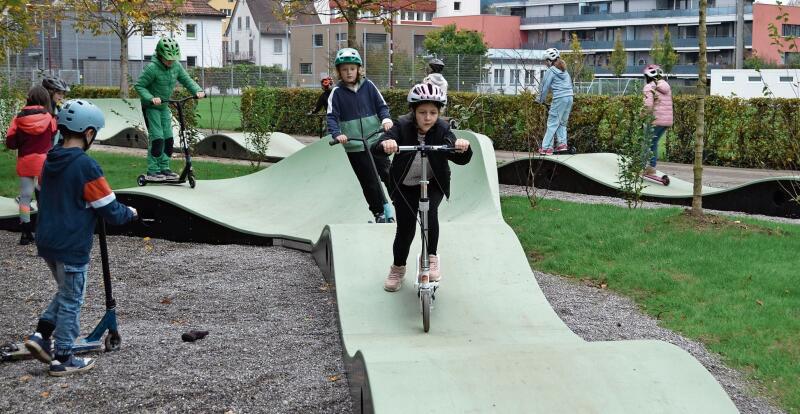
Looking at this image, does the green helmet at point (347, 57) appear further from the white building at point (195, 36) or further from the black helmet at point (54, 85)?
the white building at point (195, 36)

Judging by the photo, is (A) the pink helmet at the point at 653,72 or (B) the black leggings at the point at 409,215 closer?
(B) the black leggings at the point at 409,215

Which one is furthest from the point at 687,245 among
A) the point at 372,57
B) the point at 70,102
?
the point at 372,57

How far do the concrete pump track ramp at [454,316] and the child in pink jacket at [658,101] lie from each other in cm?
418

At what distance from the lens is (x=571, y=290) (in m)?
8.01

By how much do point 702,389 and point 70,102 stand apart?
3.93 meters

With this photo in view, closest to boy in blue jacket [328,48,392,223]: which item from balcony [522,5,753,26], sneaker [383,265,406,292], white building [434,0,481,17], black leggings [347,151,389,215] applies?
black leggings [347,151,389,215]

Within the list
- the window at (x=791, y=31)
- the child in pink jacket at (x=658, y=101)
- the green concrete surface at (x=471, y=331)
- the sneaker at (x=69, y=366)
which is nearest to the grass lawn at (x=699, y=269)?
the green concrete surface at (x=471, y=331)

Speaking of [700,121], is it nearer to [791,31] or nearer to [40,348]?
[40,348]

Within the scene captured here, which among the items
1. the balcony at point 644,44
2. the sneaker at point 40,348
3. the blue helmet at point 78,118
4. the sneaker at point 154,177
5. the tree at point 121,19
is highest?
the balcony at point 644,44

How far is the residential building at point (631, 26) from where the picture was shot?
255ft

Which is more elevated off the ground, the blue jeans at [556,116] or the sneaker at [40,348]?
the blue jeans at [556,116]

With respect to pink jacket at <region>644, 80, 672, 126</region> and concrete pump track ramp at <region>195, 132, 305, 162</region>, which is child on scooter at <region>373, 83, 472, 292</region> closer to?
pink jacket at <region>644, 80, 672, 126</region>

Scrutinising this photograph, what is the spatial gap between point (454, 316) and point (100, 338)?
90.7 inches

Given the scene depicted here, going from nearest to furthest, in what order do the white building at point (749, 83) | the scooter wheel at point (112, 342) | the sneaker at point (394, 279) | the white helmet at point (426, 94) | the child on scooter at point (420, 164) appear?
1. the scooter wheel at point (112, 342)
2. the white helmet at point (426, 94)
3. the child on scooter at point (420, 164)
4. the sneaker at point (394, 279)
5. the white building at point (749, 83)
